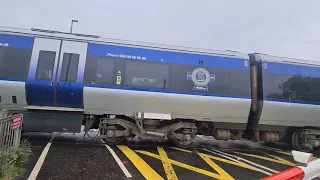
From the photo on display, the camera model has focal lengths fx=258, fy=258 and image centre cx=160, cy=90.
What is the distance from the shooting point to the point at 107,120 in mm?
7809

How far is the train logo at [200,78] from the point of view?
8.21 m

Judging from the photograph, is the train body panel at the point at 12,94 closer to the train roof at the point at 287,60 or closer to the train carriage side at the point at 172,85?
the train carriage side at the point at 172,85

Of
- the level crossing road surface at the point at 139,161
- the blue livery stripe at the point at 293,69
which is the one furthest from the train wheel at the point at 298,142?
the blue livery stripe at the point at 293,69

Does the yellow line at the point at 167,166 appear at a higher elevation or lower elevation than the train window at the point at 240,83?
lower

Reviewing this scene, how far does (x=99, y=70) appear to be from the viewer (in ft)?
25.1

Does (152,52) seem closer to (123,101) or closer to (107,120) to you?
(123,101)

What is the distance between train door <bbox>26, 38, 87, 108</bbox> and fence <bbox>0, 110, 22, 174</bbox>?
196cm

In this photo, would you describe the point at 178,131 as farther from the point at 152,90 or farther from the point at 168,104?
the point at 152,90

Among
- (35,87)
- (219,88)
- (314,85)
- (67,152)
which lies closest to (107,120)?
(67,152)

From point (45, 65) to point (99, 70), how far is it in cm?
150

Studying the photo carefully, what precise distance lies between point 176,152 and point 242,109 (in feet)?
8.61

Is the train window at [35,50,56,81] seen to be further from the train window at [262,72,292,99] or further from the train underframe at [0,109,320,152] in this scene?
the train window at [262,72,292,99]

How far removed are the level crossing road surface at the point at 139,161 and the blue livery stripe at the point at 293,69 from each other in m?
2.83

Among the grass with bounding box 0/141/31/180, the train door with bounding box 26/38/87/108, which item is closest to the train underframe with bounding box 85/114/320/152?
the train door with bounding box 26/38/87/108
